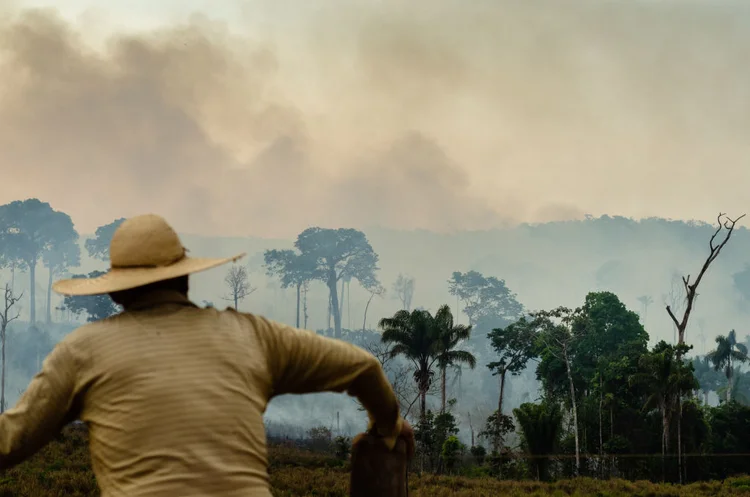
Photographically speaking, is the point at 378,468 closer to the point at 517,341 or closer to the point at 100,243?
the point at 517,341

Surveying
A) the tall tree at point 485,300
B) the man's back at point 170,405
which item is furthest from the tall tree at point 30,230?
the man's back at point 170,405

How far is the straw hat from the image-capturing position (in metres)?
1.90

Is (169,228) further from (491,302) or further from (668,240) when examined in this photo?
(668,240)

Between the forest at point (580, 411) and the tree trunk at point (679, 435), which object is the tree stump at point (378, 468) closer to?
the forest at point (580, 411)

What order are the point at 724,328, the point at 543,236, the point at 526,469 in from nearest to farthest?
the point at 526,469, the point at 724,328, the point at 543,236

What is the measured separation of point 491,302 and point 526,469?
199ft

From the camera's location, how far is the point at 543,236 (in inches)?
6816

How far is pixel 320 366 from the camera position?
2035mm

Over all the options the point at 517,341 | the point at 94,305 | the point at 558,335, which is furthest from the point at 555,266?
the point at 558,335

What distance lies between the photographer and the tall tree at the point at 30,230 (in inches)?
3413

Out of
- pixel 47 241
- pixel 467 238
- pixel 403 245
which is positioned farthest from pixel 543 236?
pixel 47 241

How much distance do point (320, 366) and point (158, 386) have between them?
0.39 metres

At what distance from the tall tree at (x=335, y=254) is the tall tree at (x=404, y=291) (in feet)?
58.4

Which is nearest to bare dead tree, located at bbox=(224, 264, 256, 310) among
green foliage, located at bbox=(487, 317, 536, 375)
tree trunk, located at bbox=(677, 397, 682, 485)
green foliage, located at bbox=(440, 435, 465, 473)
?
green foliage, located at bbox=(487, 317, 536, 375)
